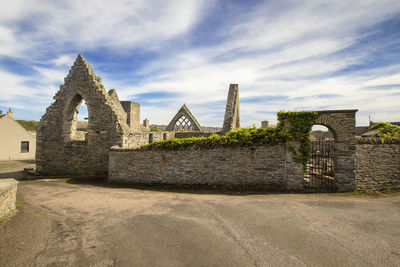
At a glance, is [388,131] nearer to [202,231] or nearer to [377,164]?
[377,164]

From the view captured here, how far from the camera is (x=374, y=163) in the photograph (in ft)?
32.3

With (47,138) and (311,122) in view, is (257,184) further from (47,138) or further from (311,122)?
(47,138)

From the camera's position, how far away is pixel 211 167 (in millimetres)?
10469

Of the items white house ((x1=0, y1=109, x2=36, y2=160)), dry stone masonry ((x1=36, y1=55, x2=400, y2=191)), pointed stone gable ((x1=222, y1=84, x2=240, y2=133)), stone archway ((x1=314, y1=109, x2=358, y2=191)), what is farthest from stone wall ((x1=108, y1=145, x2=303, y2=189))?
white house ((x1=0, y1=109, x2=36, y2=160))

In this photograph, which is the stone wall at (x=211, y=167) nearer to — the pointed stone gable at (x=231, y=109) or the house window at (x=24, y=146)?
the pointed stone gable at (x=231, y=109)

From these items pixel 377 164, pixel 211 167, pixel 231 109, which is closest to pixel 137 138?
pixel 211 167

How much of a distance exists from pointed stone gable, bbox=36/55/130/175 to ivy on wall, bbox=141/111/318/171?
5.51m

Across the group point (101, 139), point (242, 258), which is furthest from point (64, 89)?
point (242, 258)

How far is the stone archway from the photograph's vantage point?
934 cm

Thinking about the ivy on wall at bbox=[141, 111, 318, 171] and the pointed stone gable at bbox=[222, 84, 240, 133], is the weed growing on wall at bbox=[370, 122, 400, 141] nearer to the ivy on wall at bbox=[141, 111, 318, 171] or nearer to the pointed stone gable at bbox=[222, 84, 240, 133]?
the ivy on wall at bbox=[141, 111, 318, 171]

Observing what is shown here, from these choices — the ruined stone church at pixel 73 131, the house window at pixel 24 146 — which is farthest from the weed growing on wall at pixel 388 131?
the house window at pixel 24 146

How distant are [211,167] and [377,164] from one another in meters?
8.03

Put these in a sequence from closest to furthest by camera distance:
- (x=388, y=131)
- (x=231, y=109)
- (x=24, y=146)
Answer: (x=388, y=131)
(x=231, y=109)
(x=24, y=146)

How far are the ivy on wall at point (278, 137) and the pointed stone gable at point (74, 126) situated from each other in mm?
5511
